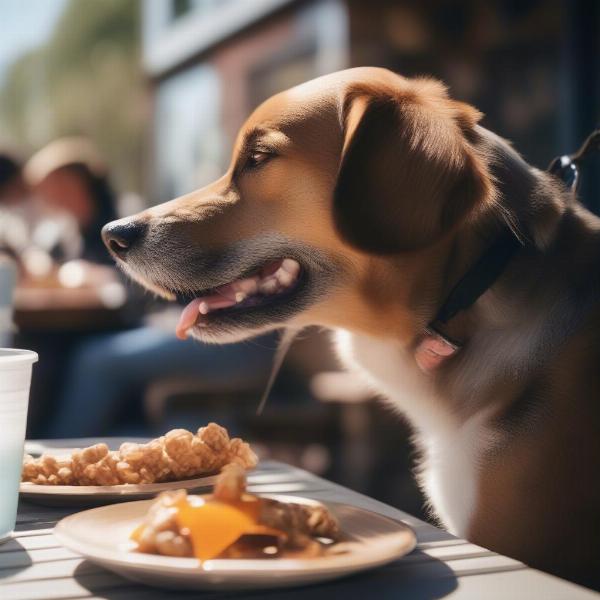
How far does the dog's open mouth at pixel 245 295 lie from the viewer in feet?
5.31

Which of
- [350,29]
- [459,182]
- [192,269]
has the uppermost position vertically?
[350,29]

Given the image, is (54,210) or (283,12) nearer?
(54,210)

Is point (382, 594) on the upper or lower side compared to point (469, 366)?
lower

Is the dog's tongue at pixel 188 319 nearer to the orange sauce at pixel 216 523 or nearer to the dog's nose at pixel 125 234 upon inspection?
the dog's nose at pixel 125 234

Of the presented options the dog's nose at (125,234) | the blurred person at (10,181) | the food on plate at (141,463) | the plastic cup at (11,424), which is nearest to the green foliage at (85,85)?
the blurred person at (10,181)

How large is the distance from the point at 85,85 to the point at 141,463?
2552cm

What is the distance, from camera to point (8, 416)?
0.98m

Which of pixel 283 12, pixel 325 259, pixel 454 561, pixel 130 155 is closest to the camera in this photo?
pixel 454 561

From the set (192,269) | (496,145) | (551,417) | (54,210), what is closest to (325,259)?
(192,269)

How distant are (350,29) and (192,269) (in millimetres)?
4244

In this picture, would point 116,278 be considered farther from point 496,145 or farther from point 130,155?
point 130,155

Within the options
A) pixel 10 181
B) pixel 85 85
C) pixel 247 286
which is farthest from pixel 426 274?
pixel 85 85

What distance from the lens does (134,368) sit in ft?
12.0

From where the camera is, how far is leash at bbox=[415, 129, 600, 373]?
140 centimetres
